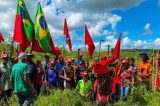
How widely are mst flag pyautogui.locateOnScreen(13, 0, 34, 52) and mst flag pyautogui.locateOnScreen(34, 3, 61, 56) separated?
0.81 ft

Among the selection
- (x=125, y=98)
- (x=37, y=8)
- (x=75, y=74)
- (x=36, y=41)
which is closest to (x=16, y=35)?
(x=36, y=41)

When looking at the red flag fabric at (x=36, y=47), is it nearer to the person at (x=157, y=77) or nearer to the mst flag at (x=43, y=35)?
the mst flag at (x=43, y=35)

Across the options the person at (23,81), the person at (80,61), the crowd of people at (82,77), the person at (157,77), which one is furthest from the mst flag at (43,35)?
the person at (157,77)

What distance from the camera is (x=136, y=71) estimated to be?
1389 centimetres

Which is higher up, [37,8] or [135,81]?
[37,8]

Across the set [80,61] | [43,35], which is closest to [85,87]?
[43,35]

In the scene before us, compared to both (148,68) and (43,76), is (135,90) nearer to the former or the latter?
(148,68)

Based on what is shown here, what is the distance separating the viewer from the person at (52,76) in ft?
46.8

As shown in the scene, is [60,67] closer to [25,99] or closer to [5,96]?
[5,96]

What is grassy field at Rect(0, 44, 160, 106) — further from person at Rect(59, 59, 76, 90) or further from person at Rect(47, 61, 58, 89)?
person at Rect(47, 61, 58, 89)

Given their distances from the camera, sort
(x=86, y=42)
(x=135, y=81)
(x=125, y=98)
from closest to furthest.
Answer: (x=125, y=98) < (x=135, y=81) < (x=86, y=42)

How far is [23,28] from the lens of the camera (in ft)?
44.3

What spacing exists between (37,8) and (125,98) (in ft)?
14.2

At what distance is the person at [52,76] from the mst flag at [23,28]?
1.34 m
